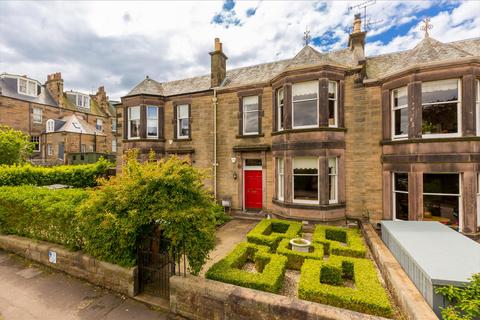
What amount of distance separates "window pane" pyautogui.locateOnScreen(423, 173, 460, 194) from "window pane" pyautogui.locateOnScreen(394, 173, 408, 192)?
68 centimetres

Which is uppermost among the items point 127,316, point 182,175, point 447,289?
point 182,175

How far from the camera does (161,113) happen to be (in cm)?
1555

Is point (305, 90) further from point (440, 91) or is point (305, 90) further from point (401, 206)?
point (401, 206)

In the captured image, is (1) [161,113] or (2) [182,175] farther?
(1) [161,113]

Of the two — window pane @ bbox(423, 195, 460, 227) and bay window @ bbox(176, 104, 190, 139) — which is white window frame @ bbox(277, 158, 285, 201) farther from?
bay window @ bbox(176, 104, 190, 139)

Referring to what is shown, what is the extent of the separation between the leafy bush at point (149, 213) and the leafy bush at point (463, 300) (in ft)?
16.0

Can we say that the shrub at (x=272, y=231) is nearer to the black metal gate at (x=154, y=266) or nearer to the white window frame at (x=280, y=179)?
the white window frame at (x=280, y=179)

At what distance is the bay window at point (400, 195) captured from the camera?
1012 centimetres

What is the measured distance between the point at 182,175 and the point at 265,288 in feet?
11.4

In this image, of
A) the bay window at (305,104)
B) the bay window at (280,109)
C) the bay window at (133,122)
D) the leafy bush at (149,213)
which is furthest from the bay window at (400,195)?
the bay window at (133,122)

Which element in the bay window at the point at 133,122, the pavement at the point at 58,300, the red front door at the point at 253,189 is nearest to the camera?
the pavement at the point at 58,300

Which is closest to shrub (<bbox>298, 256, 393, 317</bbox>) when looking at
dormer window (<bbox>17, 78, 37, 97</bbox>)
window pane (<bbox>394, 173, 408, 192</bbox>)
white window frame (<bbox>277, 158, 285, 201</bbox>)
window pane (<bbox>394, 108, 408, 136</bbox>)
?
window pane (<bbox>394, 173, 408, 192</bbox>)

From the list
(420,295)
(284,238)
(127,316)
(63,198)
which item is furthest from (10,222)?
(420,295)

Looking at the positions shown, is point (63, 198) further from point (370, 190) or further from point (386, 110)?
point (386, 110)
